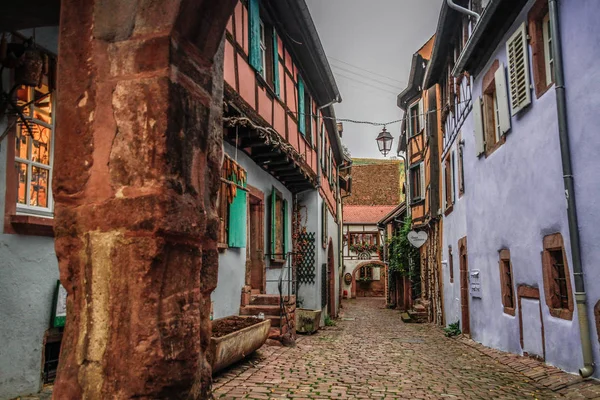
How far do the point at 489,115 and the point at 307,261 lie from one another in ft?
22.6

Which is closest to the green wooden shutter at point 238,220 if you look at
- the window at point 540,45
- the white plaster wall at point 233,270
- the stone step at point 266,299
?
the white plaster wall at point 233,270

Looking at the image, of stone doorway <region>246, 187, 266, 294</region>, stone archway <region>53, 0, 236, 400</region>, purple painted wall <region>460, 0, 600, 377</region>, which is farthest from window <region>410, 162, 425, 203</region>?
stone archway <region>53, 0, 236, 400</region>

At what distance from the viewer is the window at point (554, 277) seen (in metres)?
6.79

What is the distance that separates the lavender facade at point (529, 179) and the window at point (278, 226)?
13.7ft

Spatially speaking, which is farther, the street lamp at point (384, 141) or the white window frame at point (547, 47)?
the street lamp at point (384, 141)

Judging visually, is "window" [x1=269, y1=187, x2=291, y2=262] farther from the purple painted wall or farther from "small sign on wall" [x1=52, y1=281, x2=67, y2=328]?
"small sign on wall" [x1=52, y1=281, x2=67, y2=328]

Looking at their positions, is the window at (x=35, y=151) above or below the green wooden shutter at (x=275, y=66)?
below

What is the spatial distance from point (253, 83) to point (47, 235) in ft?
17.1

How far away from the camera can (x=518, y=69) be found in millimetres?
8031

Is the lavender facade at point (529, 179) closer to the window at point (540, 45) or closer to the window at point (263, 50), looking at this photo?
the window at point (540, 45)

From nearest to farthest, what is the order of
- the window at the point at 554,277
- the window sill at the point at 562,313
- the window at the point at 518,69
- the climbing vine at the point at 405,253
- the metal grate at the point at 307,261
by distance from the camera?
the window sill at the point at 562,313 < the window at the point at 554,277 < the window at the point at 518,69 < the metal grate at the point at 307,261 < the climbing vine at the point at 405,253

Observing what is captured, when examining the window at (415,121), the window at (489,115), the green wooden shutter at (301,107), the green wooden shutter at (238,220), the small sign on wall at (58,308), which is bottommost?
the small sign on wall at (58,308)

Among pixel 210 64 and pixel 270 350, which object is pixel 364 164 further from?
pixel 210 64

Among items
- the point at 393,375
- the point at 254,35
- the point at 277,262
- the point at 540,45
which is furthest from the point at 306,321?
the point at 540,45
